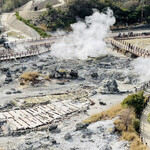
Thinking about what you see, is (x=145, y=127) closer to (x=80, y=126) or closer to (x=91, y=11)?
(x=80, y=126)

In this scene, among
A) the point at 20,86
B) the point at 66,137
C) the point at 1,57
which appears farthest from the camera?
the point at 1,57

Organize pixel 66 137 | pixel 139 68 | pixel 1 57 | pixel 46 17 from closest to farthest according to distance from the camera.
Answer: pixel 66 137
pixel 139 68
pixel 1 57
pixel 46 17

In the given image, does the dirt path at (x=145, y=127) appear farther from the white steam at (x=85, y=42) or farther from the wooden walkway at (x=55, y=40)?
the white steam at (x=85, y=42)

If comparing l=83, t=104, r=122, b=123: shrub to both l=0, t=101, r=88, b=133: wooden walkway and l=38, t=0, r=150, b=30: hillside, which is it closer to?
l=0, t=101, r=88, b=133: wooden walkway

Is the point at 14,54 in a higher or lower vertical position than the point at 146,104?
higher

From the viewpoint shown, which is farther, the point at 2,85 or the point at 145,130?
the point at 2,85

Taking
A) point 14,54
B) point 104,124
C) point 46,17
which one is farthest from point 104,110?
point 46,17

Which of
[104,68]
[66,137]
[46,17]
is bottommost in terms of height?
[66,137]

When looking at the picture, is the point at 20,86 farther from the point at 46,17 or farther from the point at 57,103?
the point at 46,17
